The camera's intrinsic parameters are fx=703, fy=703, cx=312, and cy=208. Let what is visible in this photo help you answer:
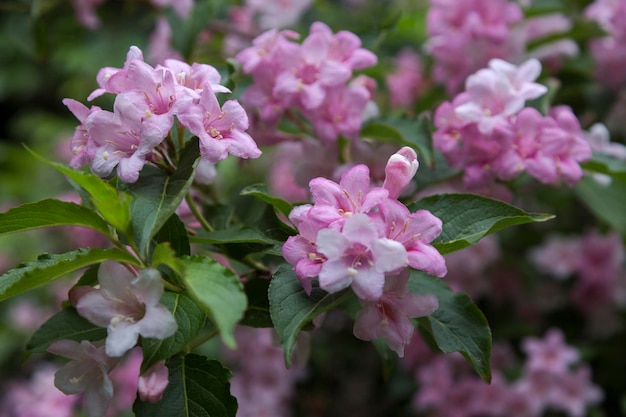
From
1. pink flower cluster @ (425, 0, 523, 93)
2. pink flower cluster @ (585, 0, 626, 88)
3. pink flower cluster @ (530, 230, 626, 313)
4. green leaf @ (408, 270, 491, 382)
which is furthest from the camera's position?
pink flower cluster @ (530, 230, 626, 313)

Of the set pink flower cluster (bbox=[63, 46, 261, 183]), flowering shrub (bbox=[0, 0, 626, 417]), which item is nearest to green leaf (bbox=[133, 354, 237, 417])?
flowering shrub (bbox=[0, 0, 626, 417])

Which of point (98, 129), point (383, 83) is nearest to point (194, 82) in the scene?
point (98, 129)

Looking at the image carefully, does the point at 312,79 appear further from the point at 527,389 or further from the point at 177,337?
the point at 527,389

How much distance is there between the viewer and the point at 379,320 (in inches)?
28.6

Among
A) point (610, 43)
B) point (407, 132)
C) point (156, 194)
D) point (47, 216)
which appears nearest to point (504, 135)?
point (407, 132)

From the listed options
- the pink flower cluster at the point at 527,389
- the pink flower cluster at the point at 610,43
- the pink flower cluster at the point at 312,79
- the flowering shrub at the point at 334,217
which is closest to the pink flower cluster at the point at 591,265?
the flowering shrub at the point at 334,217

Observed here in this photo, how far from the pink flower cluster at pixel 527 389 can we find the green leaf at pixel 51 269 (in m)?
0.94

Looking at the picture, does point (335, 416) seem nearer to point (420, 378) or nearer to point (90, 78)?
point (420, 378)

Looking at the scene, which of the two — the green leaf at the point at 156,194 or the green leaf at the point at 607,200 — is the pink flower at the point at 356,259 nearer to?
the green leaf at the point at 156,194

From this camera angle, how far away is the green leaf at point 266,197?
2.42 feet

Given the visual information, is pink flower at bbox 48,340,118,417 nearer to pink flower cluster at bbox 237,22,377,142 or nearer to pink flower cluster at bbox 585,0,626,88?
pink flower cluster at bbox 237,22,377,142

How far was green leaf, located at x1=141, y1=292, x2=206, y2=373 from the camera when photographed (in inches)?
27.5

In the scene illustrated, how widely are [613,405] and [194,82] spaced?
129 cm

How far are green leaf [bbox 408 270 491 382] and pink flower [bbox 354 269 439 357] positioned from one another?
0.06 metres
